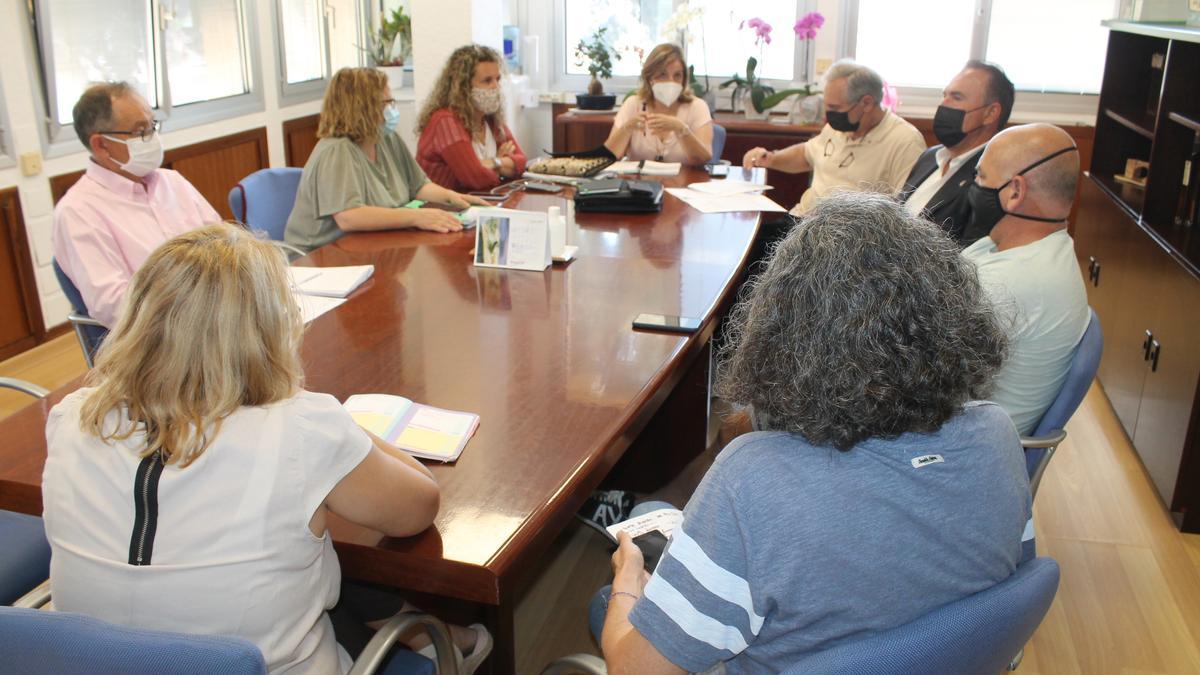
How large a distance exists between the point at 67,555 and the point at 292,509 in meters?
0.31

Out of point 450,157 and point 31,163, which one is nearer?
point 450,157

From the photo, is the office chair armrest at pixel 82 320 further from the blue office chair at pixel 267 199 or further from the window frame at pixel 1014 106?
the window frame at pixel 1014 106

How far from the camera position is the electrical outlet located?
13.0 ft

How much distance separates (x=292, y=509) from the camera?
4.17 ft

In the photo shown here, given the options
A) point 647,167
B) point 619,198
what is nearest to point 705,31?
point 647,167

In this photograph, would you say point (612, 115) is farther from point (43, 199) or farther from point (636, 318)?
point (636, 318)

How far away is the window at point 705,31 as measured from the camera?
5.92 metres

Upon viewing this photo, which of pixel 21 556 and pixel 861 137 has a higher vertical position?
pixel 861 137

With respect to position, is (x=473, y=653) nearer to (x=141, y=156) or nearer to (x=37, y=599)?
(x=37, y=599)

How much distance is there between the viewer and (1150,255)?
10.9 feet

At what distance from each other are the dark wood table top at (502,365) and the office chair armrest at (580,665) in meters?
0.17

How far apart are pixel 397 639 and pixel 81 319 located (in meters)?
1.62

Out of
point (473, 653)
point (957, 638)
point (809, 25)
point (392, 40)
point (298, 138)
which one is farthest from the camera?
point (392, 40)

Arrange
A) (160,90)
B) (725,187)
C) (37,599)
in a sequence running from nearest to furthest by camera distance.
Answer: (37,599), (725,187), (160,90)
